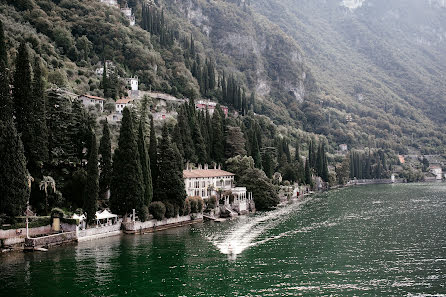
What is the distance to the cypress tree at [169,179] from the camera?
73.1m

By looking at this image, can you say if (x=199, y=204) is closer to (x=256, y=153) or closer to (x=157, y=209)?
(x=157, y=209)

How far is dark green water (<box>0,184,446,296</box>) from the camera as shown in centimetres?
3891

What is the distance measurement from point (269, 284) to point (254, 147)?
83626 millimetres

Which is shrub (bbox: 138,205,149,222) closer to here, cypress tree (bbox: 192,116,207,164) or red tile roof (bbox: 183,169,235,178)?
red tile roof (bbox: 183,169,235,178)

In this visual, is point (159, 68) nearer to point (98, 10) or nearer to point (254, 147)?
point (98, 10)

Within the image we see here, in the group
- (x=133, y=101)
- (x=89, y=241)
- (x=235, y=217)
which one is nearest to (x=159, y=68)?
(x=133, y=101)

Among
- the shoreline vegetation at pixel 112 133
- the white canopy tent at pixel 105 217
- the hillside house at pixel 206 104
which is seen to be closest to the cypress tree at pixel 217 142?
the shoreline vegetation at pixel 112 133

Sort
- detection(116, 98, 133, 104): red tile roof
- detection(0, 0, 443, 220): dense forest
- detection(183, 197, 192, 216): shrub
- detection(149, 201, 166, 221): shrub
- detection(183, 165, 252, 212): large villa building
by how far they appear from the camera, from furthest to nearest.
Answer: detection(116, 98, 133, 104): red tile roof → detection(183, 165, 252, 212): large villa building → detection(183, 197, 192, 216): shrub → detection(149, 201, 166, 221): shrub → detection(0, 0, 443, 220): dense forest

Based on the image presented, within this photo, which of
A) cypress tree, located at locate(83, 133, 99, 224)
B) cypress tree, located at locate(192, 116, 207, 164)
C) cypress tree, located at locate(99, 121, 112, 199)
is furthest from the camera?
cypress tree, located at locate(192, 116, 207, 164)

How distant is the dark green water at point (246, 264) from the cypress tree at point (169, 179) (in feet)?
17.0

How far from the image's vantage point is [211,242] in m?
58.2

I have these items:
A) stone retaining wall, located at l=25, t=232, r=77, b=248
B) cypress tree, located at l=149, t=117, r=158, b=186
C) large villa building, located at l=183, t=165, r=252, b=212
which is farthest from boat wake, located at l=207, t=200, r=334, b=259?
stone retaining wall, located at l=25, t=232, r=77, b=248

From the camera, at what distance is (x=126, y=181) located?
6469 cm

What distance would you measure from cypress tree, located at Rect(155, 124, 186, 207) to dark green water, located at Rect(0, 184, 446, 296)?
17.0 ft
